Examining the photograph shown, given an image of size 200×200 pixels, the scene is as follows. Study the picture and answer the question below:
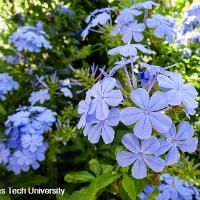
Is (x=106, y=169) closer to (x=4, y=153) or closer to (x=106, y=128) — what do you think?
(x=106, y=128)

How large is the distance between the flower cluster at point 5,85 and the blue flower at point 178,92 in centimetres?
115

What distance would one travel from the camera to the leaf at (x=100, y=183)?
3.95ft

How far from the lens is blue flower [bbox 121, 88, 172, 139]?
39.6 inches

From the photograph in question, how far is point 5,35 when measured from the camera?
258 cm

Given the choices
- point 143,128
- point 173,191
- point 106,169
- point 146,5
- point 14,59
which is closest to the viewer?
point 143,128

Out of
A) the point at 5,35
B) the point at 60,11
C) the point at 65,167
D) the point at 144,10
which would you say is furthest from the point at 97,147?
the point at 5,35

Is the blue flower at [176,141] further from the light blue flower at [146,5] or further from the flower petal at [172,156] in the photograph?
the light blue flower at [146,5]

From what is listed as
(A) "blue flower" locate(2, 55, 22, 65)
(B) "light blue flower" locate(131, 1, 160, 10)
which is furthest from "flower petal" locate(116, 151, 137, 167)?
(A) "blue flower" locate(2, 55, 22, 65)

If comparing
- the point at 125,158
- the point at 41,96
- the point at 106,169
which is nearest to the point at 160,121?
the point at 125,158

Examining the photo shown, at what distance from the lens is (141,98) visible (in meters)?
1.04

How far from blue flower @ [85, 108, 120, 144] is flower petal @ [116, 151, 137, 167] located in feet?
0.15

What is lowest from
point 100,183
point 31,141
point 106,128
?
point 31,141

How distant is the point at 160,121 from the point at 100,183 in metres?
0.31

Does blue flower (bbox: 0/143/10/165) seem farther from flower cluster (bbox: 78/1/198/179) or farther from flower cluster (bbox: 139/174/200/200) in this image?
flower cluster (bbox: 78/1/198/179)
